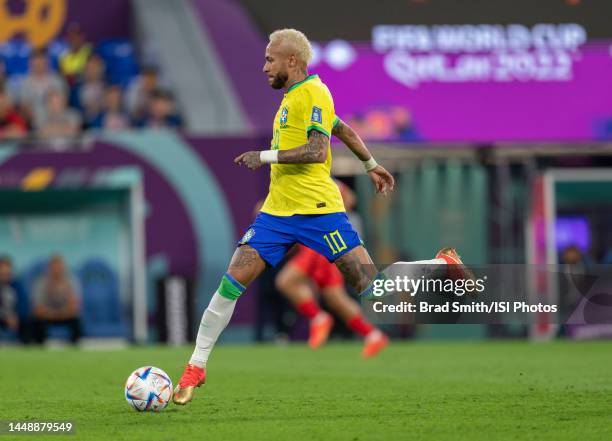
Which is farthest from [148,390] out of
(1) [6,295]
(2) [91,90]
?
(2) [91,90]

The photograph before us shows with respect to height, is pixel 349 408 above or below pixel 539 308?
below

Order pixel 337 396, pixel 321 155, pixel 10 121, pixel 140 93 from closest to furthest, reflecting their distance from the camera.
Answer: pixel 321 155
pixel 337 396
pixel 10 121
pixel 140 93

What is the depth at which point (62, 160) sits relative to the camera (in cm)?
1859

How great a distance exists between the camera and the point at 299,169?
822 centimetres

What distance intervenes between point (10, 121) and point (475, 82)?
262 inches

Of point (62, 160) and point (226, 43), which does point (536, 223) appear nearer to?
point (226, 43)

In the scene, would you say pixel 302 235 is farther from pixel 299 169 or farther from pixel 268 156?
pixel 268 156

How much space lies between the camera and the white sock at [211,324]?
8.20 metres

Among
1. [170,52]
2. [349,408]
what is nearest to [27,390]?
[349,408]

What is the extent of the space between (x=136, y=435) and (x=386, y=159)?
12264 mm

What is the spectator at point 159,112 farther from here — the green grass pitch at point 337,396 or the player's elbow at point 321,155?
the player's elbow at point 321,155

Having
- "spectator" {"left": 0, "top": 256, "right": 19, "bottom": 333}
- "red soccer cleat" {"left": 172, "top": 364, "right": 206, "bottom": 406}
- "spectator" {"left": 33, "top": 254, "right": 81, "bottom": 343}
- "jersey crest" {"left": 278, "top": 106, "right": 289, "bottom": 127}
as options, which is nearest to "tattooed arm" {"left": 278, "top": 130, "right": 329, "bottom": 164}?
"jersey crest" {"left": 278, "top": 106, "right": 289, "bottom": 127}

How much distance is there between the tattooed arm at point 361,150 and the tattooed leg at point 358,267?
1.72ft

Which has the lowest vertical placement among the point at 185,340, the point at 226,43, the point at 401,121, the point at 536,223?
the point at 185,340
